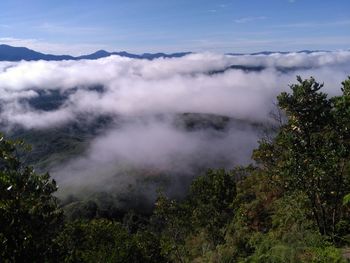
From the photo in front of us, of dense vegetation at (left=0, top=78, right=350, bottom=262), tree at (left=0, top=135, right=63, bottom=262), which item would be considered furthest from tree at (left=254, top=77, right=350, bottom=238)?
tree at (left=0, top=135, right=63, bottom=262)

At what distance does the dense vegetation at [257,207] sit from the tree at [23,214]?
0.03 meters

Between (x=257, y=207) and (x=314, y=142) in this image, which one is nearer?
(x=314, y=142)

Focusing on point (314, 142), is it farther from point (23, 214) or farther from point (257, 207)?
point (257, 207)

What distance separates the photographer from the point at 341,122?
23.4 metres

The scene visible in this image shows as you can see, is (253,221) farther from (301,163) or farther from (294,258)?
(294,258)

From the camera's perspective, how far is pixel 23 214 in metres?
13.3

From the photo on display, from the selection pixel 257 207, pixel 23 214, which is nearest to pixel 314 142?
pixel 23 214

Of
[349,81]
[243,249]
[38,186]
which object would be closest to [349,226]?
[243,249]

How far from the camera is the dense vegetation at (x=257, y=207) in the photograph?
13.8 metres

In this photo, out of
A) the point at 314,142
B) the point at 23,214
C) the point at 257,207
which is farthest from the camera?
the point at 257,207

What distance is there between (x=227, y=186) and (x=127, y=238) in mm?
13526

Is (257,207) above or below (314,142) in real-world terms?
below

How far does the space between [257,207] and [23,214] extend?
1191 inches

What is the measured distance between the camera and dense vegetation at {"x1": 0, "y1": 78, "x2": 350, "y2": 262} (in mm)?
13820
